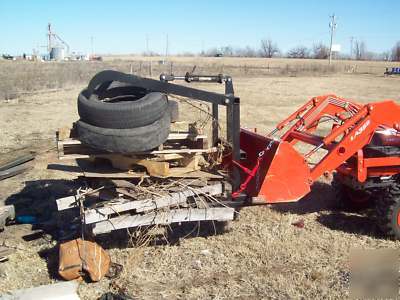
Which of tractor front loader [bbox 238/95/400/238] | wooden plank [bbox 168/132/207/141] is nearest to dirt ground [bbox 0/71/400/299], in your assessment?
tractor front loader [bbox 238/95/400/238]

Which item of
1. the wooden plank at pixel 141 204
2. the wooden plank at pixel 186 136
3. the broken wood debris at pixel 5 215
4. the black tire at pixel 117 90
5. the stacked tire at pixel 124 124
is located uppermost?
the black tire at pixel 117 90

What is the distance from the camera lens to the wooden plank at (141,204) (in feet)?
15.3

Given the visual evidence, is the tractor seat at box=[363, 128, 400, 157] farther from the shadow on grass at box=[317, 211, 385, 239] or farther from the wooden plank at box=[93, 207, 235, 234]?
the wooden plank at box=[93, 207, 235, 234]

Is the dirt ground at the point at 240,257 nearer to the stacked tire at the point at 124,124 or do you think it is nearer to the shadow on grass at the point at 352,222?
the shadow on grass at the point at 352,222

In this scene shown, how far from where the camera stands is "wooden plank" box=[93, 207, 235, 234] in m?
4.70

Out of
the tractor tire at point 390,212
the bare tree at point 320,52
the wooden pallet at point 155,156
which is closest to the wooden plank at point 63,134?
the wooden pallet at point 155,156

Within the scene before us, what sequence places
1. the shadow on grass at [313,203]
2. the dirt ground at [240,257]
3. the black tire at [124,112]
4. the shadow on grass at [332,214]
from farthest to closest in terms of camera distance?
the shadow on grass at [313,203] → the shadow on grass at [332,214] → the black tire at [124,112] → the dirt ground at [240,257]

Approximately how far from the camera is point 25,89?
25.4m

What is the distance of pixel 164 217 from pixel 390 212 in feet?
8.49

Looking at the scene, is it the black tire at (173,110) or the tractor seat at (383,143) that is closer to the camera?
the black tire at (173,110)

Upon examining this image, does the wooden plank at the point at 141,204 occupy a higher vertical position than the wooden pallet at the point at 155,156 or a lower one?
lower

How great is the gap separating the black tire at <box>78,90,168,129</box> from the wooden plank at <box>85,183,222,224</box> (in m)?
0.77

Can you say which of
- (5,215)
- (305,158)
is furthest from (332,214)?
(5,215)

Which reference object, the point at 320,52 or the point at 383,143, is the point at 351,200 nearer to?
the point at 383,143
